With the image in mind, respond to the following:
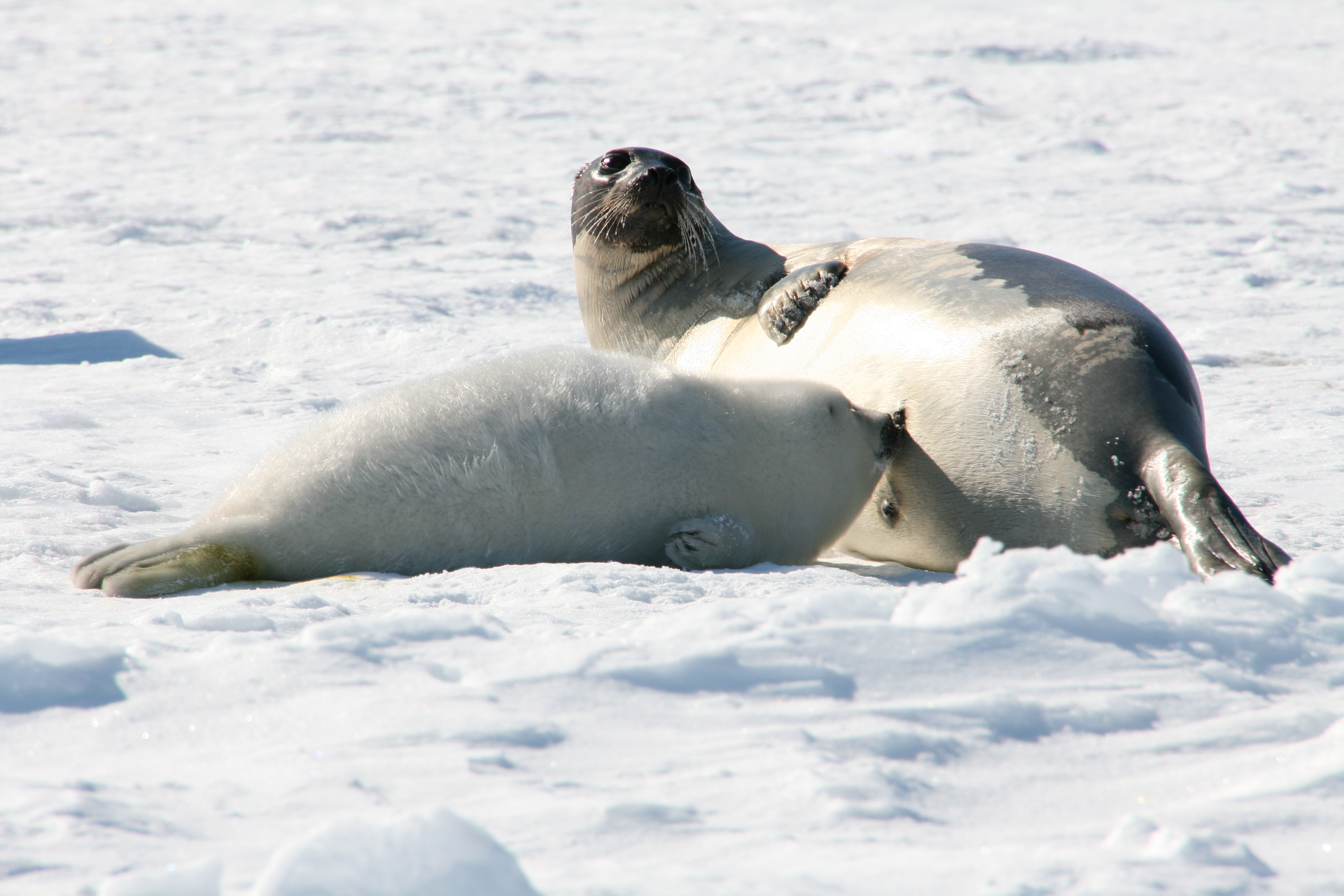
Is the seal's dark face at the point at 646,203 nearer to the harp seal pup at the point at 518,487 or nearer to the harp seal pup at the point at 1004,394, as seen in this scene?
the harp seal pup at the point at 1004,394

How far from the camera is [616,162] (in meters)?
4.38

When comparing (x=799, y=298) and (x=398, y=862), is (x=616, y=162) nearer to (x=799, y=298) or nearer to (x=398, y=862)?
(x=799, y=298)

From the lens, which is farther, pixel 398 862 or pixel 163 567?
pixel 163 567

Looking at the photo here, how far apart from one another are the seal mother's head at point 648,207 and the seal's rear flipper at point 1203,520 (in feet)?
6.68

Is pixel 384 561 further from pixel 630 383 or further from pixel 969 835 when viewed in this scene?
pixel 969 835

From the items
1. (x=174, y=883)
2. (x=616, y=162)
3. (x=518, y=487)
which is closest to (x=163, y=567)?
(x=518, y=487)

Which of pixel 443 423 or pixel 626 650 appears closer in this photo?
pixel 626 650

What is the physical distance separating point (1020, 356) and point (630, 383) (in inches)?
34.3

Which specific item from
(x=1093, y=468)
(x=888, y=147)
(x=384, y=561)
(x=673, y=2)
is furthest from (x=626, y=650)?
(x=673, y=2)

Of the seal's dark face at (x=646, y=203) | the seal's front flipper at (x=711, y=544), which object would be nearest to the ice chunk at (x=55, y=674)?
the seal's front flipper at (x=711, y=544)

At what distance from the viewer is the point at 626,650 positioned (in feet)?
5.28

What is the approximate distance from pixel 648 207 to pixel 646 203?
1 cm

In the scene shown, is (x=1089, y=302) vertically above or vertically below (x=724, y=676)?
above

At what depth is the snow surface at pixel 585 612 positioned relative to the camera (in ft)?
3.89
